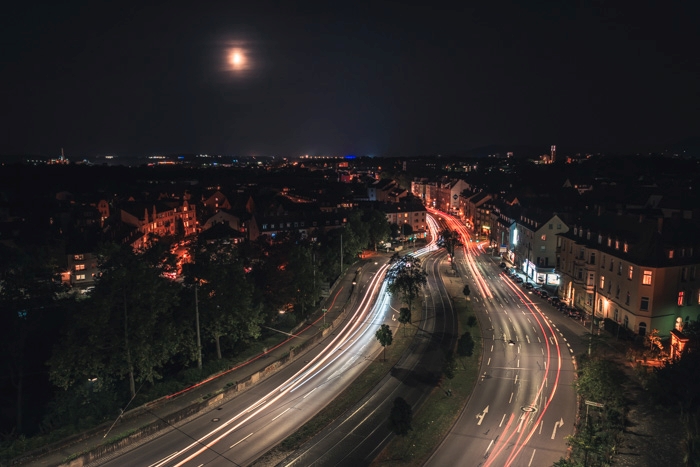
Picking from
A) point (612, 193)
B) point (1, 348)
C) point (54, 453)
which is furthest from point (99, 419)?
point (612, 193)

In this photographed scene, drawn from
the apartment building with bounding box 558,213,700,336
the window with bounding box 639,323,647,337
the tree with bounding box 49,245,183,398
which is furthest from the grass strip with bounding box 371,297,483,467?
the tree with bounding box 49,245,183,398

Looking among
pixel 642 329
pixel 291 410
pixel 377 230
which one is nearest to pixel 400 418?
pixel 291 410

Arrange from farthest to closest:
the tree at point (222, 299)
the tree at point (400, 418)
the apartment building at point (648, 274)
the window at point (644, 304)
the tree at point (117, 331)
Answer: the window at point (644, 304)
the apartment building at point (648, 274)
the tree at point (222, 299)
the tree at point (117, 331)
the tree at point (400, 418)

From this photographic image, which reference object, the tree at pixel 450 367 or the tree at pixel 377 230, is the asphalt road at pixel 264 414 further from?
the tree at pixel 377 230

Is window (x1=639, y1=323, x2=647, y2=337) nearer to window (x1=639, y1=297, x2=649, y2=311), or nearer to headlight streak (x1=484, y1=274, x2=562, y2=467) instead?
window (x1=639, y1=297, x2=649, y2=311)

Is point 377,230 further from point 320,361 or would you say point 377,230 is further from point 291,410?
point 291,410

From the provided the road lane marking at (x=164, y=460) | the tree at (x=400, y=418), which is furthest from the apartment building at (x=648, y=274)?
the road lane marking at (x=164, y=460)
